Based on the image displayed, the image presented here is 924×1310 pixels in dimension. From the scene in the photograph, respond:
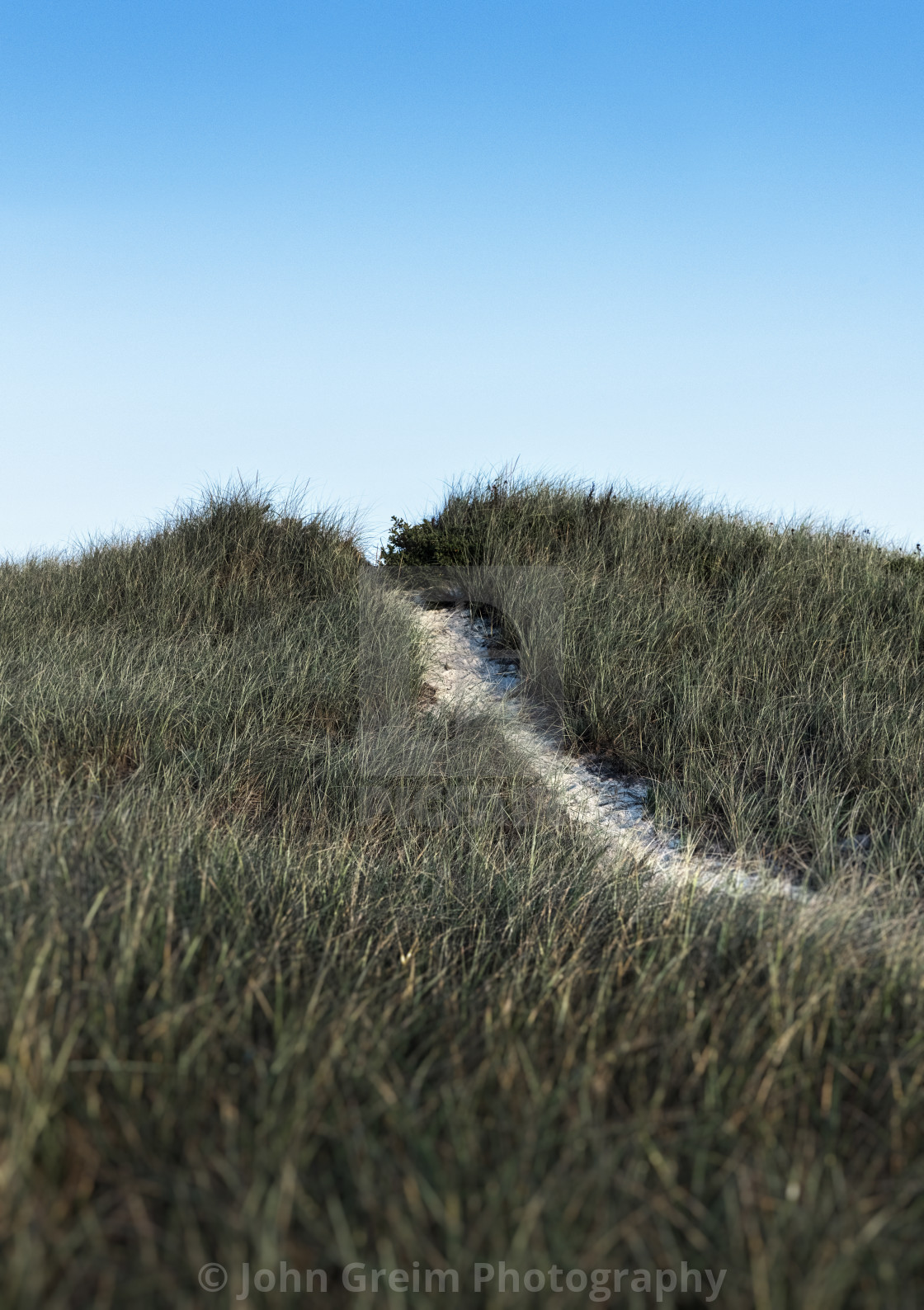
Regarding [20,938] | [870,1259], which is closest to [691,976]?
[870,1259]

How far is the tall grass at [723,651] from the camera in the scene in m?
5.83

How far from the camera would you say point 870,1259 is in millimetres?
1829

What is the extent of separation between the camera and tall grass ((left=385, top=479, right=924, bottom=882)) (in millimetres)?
5828

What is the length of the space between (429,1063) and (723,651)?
19.8ft

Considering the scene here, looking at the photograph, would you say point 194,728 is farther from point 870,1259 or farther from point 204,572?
point 870,1259

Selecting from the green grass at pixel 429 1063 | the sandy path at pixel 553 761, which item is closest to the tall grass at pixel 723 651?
the sandy path at pixel 553 761

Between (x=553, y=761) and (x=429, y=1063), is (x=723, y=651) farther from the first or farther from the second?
(x=429, y=1063)

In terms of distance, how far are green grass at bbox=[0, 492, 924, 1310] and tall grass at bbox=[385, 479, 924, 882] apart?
0.70 meters

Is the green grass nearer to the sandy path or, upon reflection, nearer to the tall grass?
the sandy path

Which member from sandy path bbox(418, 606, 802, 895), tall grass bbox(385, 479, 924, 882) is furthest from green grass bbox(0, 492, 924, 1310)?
tall grass bbox(385, 479, 924, 882)

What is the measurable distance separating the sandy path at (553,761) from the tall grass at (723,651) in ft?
0.69

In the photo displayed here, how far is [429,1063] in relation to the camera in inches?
89.8

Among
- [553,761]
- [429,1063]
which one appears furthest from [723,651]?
[429,1063]

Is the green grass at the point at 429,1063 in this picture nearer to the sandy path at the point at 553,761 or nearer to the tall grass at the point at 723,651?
the sandy path at the point at 553,761
